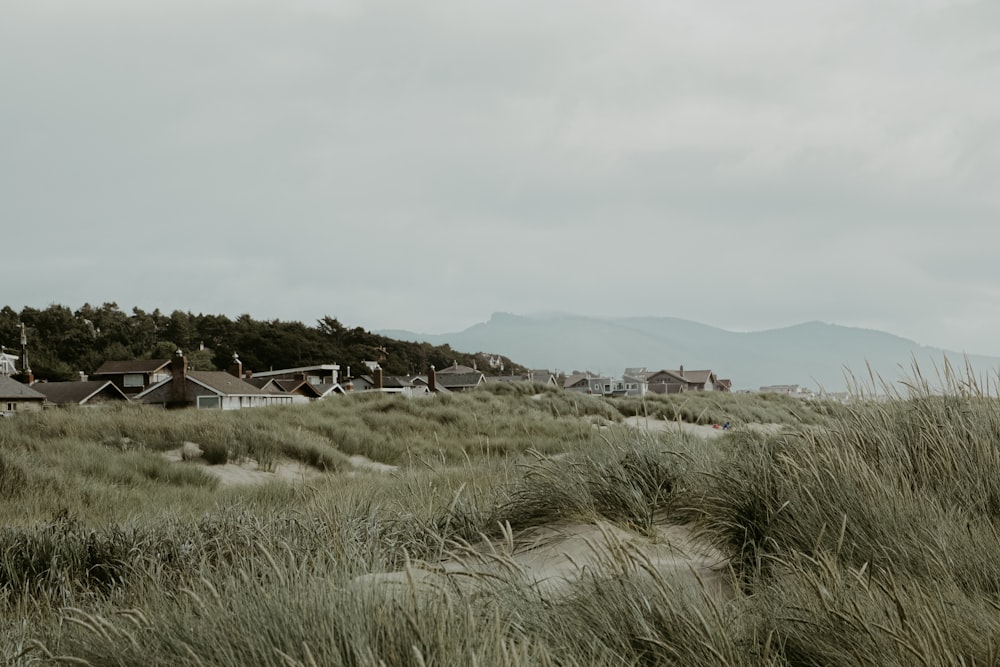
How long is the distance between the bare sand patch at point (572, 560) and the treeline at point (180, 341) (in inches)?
2960

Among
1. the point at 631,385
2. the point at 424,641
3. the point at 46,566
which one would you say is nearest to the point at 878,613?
the point at 424,641

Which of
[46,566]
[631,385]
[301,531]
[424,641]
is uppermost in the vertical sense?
[424,641]

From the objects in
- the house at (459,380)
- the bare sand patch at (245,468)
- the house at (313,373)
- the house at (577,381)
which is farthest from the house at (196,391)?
the house at (577,381)

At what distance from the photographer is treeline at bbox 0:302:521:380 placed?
73.8m

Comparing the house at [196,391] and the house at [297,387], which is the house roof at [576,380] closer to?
the house at [297,387]

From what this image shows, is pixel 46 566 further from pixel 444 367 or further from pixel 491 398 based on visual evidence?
pixel 444 367

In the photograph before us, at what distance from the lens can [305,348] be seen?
80.8 m

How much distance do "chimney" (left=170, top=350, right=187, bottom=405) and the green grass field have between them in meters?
41.2

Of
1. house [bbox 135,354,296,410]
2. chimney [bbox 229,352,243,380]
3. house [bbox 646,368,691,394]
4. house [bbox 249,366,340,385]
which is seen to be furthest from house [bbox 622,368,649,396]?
house [bbox 135,354,296,410]

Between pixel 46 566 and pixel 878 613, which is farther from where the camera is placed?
pixel 46 566

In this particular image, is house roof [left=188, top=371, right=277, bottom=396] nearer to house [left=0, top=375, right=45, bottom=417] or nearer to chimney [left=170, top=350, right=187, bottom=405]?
chimney [left=170, top=350, right=187, bottom=405]

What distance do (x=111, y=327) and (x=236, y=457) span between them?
73796mm

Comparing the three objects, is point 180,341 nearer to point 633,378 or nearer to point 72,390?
point 72,390

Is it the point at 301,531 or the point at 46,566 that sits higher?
the point at 301,531
